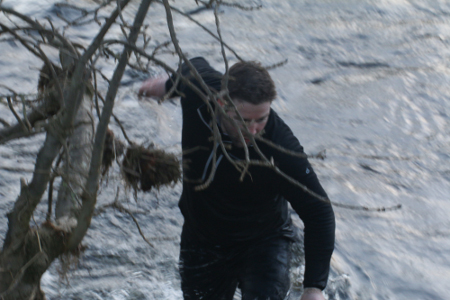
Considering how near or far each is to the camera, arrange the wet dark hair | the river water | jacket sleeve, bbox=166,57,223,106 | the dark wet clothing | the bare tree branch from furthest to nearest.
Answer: the river water → jacket sleeve, bbox=166,57,223,106 → the dark wet clothing → the wet dark hair → the bare tree branch

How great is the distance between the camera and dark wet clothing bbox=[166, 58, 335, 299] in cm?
314

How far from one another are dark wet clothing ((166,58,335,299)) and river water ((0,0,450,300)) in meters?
0.37

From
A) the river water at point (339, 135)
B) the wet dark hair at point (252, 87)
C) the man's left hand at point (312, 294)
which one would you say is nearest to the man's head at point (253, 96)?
the wet dark hair at point (252, 87)

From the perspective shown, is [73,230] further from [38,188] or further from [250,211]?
[250,211]

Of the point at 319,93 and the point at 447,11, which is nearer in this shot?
the point at 319,93

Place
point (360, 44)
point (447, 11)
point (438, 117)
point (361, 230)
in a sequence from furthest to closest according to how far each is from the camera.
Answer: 1. point (447, 11)
2. point (360, 44)
3. point (438, 117)
4. point (361, 230)

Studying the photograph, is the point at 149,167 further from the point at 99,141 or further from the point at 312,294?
the point at 312,294

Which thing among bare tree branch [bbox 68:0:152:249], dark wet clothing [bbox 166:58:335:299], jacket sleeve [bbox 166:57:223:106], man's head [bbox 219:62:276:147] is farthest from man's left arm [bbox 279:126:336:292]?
bare tree branch [bbox 68:0:152:249]

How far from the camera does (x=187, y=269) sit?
12.2 ft

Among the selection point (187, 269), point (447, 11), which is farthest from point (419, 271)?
point (447, 11)

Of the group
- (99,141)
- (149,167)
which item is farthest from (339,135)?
(99,141)

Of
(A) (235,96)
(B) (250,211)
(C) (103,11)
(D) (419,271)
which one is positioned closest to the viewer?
(A) (235,96)

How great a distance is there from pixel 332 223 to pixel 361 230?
12.2 feet

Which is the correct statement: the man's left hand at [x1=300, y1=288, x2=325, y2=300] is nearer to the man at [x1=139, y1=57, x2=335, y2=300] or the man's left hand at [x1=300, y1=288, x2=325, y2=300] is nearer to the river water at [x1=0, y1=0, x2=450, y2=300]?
the man at [x1=139, y1=57, x2=335, y2=300]
